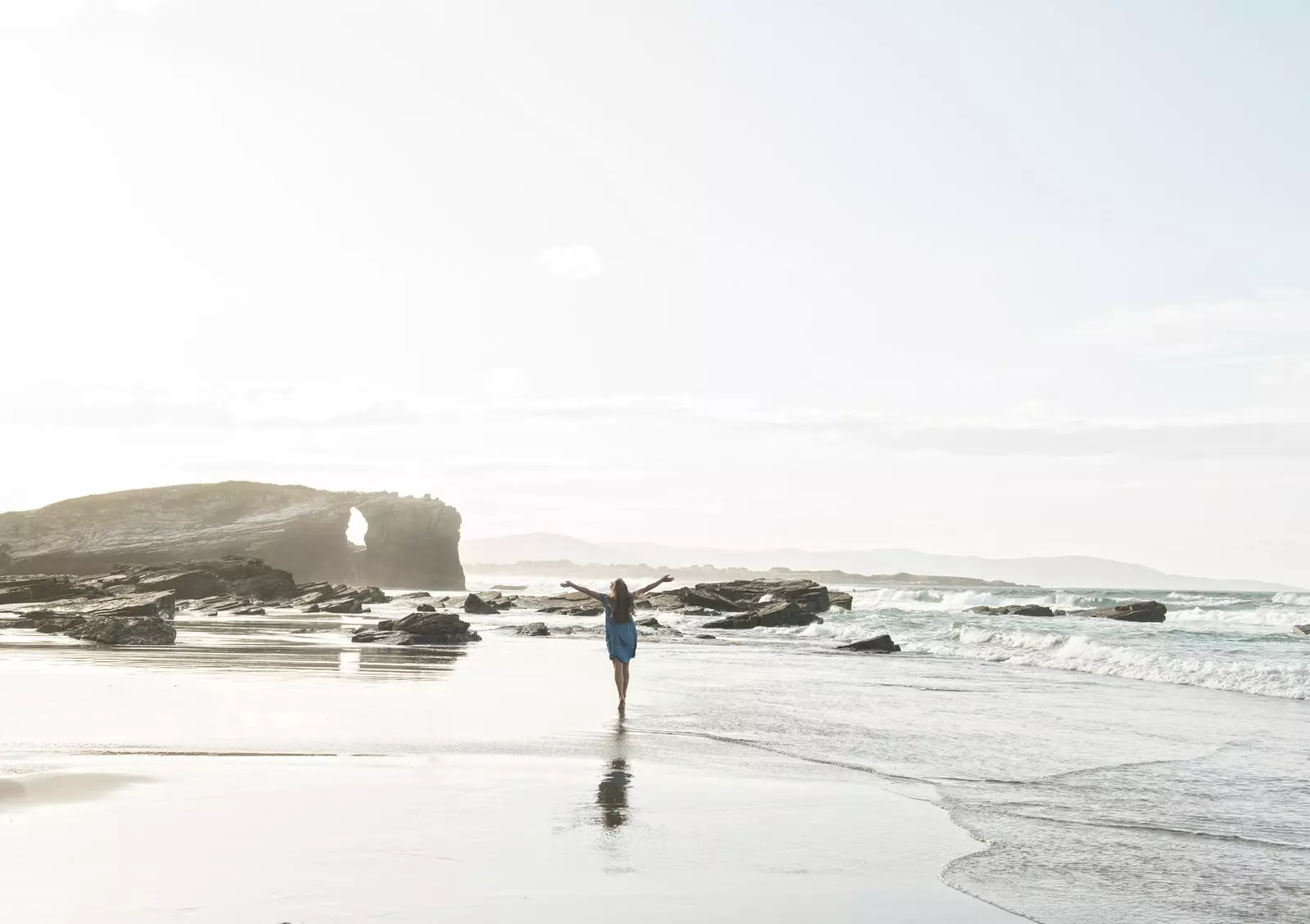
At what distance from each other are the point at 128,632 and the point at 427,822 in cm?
1889

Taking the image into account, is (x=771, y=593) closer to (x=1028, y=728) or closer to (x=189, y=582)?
(x=189, y=582)

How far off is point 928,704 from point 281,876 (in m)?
11.9

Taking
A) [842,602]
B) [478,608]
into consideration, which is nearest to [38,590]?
[478,608]

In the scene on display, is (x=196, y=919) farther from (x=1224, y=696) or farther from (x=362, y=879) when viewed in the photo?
(x=1224, y=696)

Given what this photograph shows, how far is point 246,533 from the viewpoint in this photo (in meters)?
87.7

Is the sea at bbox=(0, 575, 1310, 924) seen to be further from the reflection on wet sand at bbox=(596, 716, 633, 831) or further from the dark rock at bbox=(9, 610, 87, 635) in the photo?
the reflection on wet sand at bbox=(596, 716, 633, 831)

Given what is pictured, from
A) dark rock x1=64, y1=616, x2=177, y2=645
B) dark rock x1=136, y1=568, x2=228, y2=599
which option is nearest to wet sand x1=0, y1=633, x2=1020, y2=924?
dark rock x1=64, y1=616, x2=177, y2=645

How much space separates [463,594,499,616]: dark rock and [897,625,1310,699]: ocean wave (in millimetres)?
21789

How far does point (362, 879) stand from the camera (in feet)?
17.7

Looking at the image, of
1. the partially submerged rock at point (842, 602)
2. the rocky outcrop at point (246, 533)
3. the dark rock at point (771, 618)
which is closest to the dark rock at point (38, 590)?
the dark rock at point (771, 618)

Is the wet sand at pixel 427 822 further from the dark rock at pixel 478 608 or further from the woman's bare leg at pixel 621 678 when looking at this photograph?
the dark rock at pixel 478 608

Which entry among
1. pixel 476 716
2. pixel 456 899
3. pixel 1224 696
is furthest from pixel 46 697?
pixel 1224 696

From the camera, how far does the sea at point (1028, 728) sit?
6301 mm

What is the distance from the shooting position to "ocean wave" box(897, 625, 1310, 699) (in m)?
19.2
